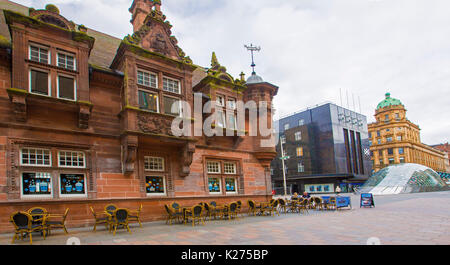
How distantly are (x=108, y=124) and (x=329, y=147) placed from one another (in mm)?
56184

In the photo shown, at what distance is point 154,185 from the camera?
591 inches

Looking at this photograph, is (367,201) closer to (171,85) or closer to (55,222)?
(171,85)

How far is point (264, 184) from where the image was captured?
2027 centimetres

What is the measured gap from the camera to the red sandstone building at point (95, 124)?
11523 millimetres

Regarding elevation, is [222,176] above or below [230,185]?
above

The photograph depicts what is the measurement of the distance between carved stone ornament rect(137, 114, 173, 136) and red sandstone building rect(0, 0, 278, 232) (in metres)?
0.05

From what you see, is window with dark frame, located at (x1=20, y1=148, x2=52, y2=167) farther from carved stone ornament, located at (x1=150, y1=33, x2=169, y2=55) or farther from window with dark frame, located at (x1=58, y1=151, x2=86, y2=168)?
carved stone ornament, located at (x1=150, y1=33, x2=169, y2=55)

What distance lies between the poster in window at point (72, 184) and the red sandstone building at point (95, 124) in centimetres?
4

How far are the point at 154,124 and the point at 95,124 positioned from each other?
2.62 m

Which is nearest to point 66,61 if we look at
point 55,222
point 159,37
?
point 159,37

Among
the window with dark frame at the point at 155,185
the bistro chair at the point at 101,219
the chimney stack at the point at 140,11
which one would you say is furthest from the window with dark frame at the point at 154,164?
the chimney stack at the point at 140,11

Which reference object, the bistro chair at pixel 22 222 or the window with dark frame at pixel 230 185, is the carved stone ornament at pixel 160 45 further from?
the bistro chair at pixel 22 222

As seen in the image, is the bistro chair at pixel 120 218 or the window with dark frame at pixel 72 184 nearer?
the bistro chair at pixel 120 218
